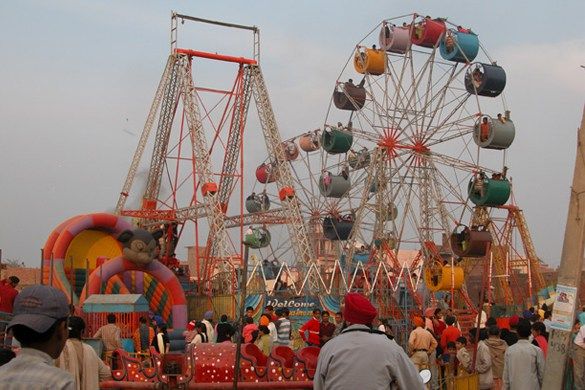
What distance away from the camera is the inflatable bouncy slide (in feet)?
86.5

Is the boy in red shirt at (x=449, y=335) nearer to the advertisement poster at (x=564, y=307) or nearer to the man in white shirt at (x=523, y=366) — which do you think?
the man in white shirt at (x=523, y=366)

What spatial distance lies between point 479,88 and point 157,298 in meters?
12.7

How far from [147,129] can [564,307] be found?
29.3 metres

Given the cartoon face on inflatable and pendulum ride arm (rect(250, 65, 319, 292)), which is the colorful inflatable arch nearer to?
the cartoon face on inflatable

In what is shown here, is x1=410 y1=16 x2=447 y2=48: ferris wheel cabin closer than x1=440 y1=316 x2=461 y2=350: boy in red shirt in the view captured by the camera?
No

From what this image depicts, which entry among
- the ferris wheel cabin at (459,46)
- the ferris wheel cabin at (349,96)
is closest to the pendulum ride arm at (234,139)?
the ferris wheel cabin at (349,96)

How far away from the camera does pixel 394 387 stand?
516 cm

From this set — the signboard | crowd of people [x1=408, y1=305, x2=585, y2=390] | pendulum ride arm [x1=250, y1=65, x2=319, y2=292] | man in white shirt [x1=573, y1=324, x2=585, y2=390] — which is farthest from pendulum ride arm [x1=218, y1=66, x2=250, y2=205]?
man in white shirt [x1=573, y1=324, x2=585, y2=390]

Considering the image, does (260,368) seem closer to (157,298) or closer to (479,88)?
(157,298)

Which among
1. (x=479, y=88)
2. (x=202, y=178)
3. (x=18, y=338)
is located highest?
(x=479, y=88)

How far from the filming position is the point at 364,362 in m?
5.12

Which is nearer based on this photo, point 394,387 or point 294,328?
point 394,387

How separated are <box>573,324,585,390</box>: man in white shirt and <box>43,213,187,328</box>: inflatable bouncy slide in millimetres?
17112

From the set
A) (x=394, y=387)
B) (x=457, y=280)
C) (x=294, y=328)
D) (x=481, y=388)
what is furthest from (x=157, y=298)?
(x=394, y=387)
